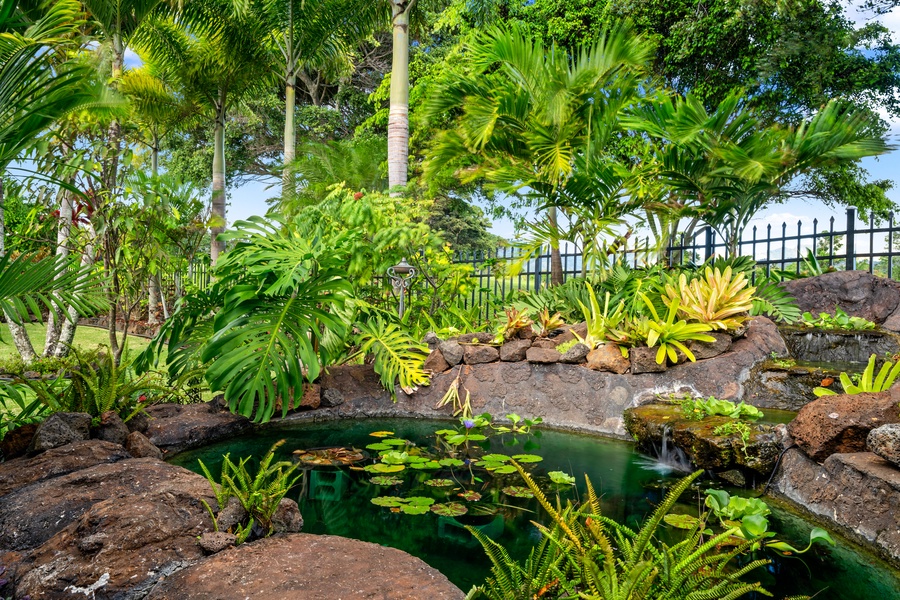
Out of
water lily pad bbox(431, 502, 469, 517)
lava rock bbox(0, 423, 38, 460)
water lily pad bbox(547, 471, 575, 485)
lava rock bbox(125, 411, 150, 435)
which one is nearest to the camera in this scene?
water lily pad bbox(431, 502, 469, 517)

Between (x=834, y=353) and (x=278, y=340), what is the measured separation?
5.21m

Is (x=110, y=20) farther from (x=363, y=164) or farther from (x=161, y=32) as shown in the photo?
(x=363, y=164)

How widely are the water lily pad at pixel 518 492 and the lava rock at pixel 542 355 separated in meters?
2.21

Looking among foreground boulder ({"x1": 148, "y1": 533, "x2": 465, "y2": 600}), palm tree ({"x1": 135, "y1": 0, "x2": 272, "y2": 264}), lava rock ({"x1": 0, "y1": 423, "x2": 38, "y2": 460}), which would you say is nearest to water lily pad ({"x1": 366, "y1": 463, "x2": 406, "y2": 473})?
foreground boulder ({"x1": 148, "y1": 533, "x2": 465, "y2": 600})

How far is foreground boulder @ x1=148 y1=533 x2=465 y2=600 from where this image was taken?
2031 millimetres

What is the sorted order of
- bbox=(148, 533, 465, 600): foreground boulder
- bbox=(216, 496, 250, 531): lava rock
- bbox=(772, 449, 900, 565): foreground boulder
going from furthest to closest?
bbox=(772, 449, 900, 565): foreground boulder
bbox=(216, 496, 250, 531): lava rock
bbox=(148, 533, 465, 600): foreground boulder

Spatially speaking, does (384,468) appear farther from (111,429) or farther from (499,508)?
(111,429)

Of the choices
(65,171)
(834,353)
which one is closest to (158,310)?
(65,171)

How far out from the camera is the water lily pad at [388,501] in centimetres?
341

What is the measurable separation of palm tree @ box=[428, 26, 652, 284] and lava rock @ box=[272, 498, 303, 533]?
5.56 m

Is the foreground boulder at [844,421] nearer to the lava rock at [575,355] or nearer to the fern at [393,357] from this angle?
the lava rock at [575,355]

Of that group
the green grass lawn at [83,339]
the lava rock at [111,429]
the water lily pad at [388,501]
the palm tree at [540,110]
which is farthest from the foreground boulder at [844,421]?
the green grass lawn at [83,339]

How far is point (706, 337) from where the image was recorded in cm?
542

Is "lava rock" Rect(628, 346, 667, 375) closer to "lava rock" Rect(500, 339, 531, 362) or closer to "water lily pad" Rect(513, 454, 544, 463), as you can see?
"lava rock" Rect(500, 339, 531, 362)
